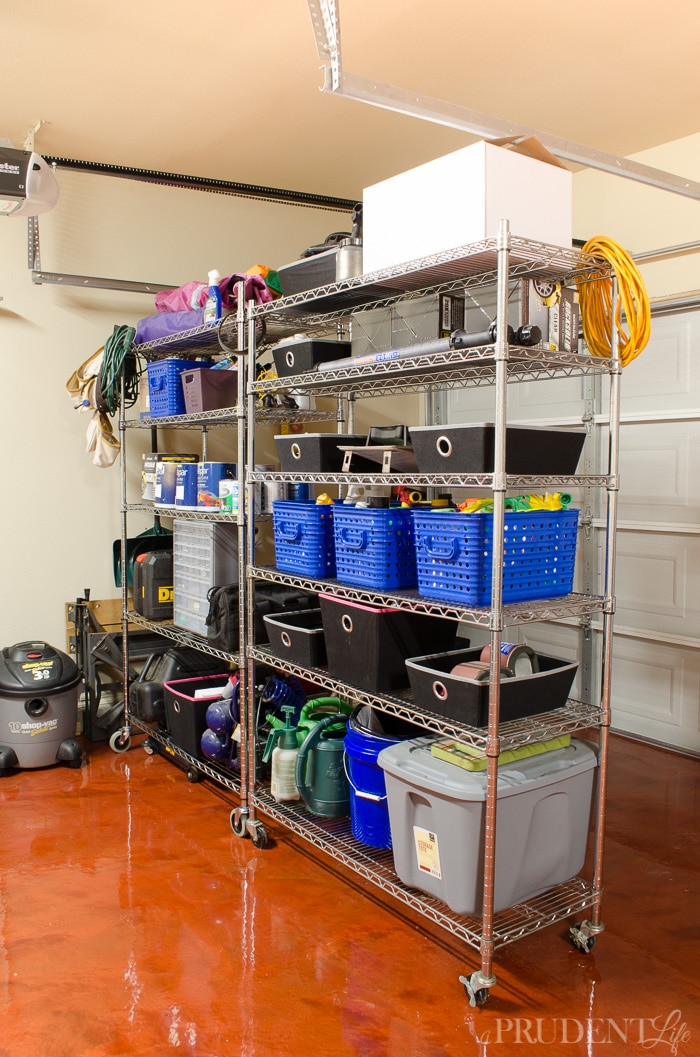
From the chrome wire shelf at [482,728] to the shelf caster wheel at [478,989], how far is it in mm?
626

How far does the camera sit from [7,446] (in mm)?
4734

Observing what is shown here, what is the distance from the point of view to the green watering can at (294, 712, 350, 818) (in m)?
3.31

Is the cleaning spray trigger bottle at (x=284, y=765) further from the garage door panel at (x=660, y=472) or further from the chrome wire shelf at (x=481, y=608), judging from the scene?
the garage door panel at (x=660, y=472)

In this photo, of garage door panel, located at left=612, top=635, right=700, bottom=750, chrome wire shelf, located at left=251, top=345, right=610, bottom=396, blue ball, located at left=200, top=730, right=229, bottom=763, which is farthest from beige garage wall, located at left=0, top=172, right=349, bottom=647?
garage door panel, located at left=612, top=635, right=700, bottom=750

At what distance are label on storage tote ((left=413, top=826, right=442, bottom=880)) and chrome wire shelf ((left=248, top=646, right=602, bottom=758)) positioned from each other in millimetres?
302

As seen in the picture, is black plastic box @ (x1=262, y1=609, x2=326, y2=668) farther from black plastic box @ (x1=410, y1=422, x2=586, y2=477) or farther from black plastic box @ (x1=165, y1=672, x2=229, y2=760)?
black plastic box @ (x1=410, y1=422, x2=586, y2=477)

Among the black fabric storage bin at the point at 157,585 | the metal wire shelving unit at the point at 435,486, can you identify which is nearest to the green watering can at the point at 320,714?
the metal wire shelving unit at the point at 435,486

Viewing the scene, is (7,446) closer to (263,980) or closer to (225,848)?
(225,848)

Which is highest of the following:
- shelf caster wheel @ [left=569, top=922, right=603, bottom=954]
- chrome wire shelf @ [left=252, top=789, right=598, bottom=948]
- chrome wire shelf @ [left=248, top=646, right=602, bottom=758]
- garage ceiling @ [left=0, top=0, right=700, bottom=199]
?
garage ceiling @ [left=0, top=0, right=700, bottom=199]

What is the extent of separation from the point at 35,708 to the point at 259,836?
1463 millimetres

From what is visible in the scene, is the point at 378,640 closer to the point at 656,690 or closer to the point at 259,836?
the point at 259,836

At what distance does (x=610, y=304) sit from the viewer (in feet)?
9.11

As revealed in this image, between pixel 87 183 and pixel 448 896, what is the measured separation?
14.0 feet

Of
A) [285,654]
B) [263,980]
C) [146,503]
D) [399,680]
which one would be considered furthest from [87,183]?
[263,980]
